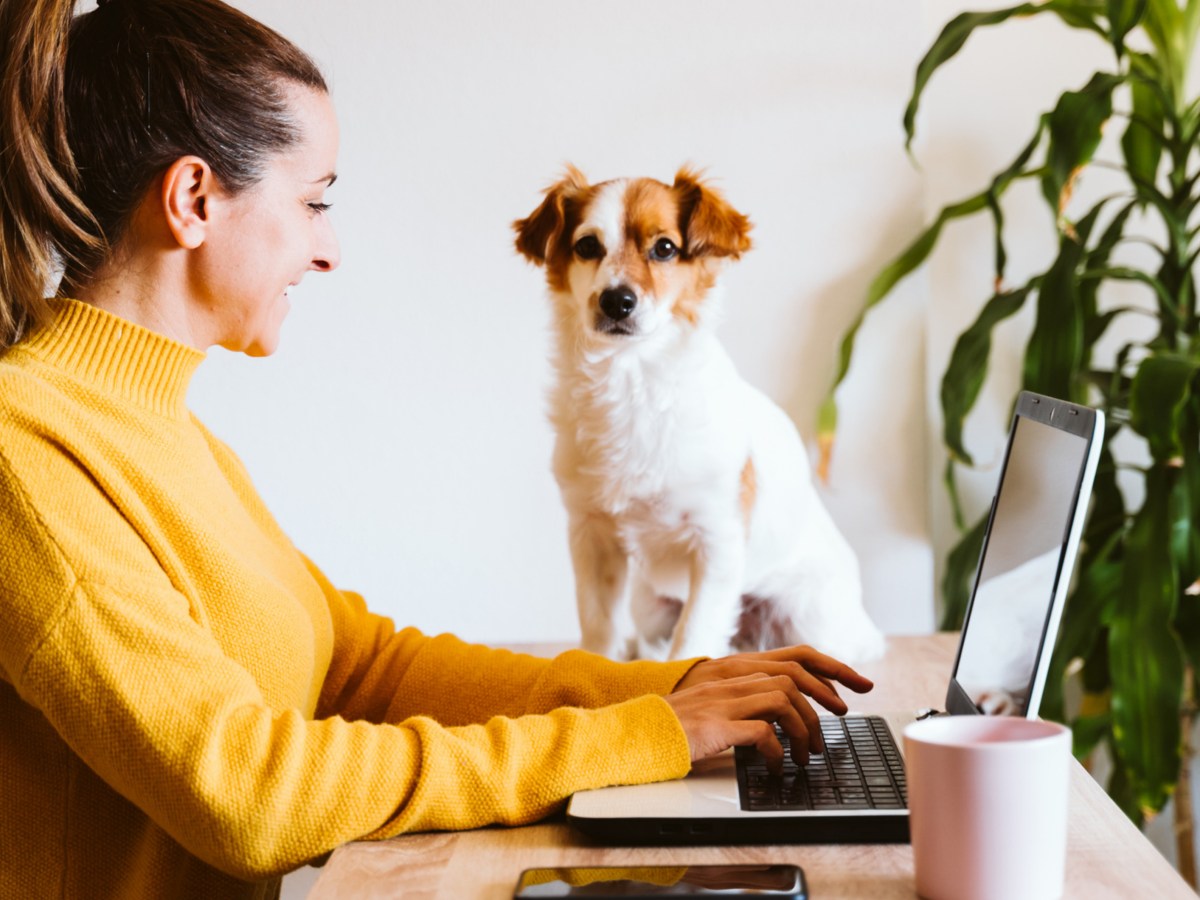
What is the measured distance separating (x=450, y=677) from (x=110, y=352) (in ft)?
1.34

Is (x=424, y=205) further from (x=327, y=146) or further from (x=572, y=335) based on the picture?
(x=327, y=146)

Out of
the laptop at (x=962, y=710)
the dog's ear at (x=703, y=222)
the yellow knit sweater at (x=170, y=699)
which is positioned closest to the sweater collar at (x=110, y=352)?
the yellow knit sweater at (x=170, y=699)

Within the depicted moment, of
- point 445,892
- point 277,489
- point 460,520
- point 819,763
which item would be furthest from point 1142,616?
point 277,489

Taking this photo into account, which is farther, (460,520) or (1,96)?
(460,520)

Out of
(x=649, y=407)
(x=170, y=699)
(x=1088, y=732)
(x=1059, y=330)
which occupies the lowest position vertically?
(x=1088, y=732)

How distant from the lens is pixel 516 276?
6.06ft

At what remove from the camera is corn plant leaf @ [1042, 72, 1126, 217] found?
156 centimetres

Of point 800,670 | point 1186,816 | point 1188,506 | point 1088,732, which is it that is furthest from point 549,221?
point 1186,816

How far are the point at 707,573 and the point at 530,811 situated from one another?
0.64 m

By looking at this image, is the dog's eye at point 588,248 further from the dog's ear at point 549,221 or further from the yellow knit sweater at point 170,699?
the yellow knit sweater at point 170,699

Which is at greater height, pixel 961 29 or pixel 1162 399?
pixel 961 29

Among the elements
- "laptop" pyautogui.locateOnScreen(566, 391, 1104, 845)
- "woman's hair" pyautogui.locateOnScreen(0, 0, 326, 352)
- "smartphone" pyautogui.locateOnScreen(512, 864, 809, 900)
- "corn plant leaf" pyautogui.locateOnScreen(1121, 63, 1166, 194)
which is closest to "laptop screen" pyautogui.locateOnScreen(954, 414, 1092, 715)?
"laptop" pyautogui.locateOnScreen(566, 391, 1104, 845)

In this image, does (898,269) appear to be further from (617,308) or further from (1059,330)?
(617,308)

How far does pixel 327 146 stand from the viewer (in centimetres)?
94
